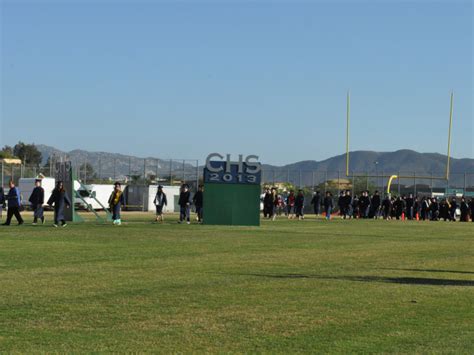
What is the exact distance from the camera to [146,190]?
74375mm

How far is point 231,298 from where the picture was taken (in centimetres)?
1350

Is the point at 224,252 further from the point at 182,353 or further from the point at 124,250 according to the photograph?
the point at 182,353

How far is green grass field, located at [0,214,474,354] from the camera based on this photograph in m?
9.98

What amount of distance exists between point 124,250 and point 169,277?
22.1 feet

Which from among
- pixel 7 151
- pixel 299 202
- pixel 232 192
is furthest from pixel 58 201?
pixel 7 151

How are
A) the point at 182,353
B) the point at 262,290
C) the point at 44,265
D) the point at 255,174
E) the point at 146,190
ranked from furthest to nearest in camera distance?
the point at 146,190 < the point at 255,174 < the point at 44,265 < the point at 262,290 < the point at 182,353

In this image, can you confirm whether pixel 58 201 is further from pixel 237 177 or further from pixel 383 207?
pixel 383 207

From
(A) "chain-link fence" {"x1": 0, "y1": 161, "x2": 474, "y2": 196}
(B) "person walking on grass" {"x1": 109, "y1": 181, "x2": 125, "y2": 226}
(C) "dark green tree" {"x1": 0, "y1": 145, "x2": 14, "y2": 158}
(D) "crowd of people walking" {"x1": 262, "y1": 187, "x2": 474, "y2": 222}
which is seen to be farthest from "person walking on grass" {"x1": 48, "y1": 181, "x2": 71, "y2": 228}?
(C) "dark green tree" {"x1": 0, "y1": 145, "x2": 14, "y2": 158}

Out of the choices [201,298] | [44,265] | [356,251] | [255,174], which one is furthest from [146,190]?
[201,298]

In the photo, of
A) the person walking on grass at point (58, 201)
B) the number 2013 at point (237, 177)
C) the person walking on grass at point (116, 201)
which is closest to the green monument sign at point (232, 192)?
the number 2013 at point (237, 177)

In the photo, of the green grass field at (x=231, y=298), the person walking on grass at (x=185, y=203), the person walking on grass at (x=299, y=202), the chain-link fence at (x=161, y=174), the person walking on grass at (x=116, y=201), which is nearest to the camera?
the green grass field at (x=231, y=298)

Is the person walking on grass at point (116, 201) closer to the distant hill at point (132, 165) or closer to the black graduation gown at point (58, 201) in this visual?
the black graduation gown at point (58, 201)

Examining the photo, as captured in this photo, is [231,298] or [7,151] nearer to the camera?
[231,298]

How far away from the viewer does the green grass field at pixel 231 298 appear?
9.98m
